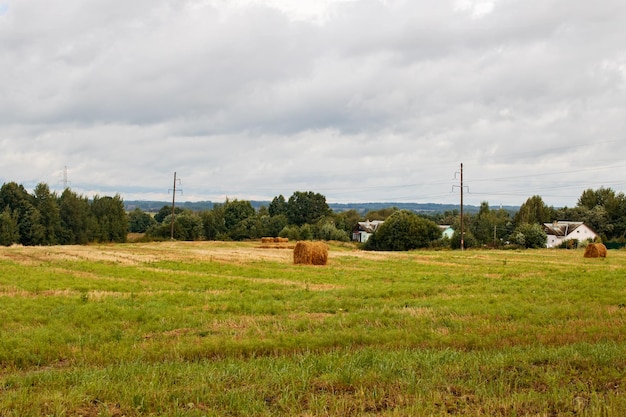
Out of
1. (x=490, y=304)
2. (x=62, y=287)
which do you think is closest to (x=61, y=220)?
(x=62, y=287)

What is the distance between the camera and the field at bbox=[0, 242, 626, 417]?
7672 mm

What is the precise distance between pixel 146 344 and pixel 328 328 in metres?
4.34

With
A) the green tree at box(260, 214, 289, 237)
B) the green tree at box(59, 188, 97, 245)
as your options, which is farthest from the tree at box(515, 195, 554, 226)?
the green tree at box(59, 188, 97, 245)

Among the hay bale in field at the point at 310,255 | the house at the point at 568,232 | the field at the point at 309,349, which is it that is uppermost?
the house at the point at 568,232

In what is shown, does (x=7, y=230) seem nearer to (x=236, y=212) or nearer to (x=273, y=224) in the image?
(x=236, y=212)

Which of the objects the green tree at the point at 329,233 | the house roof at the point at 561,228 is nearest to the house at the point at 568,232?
the house roof at the point at 561,228

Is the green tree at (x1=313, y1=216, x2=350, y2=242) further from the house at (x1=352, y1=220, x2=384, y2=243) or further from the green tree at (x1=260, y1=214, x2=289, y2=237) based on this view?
the house at (x1=352, y1=220, x2=384, y2=243)

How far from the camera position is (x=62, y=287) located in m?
20.3

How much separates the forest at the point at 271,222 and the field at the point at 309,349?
6368 centimetres

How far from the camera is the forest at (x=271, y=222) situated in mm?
93938

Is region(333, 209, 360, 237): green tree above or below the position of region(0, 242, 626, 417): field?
above

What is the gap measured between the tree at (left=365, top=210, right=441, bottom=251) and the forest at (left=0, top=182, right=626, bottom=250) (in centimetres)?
18

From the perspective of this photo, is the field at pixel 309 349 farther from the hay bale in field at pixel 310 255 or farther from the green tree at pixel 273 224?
the green tree at pixel 273 224

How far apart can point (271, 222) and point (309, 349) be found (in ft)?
379
